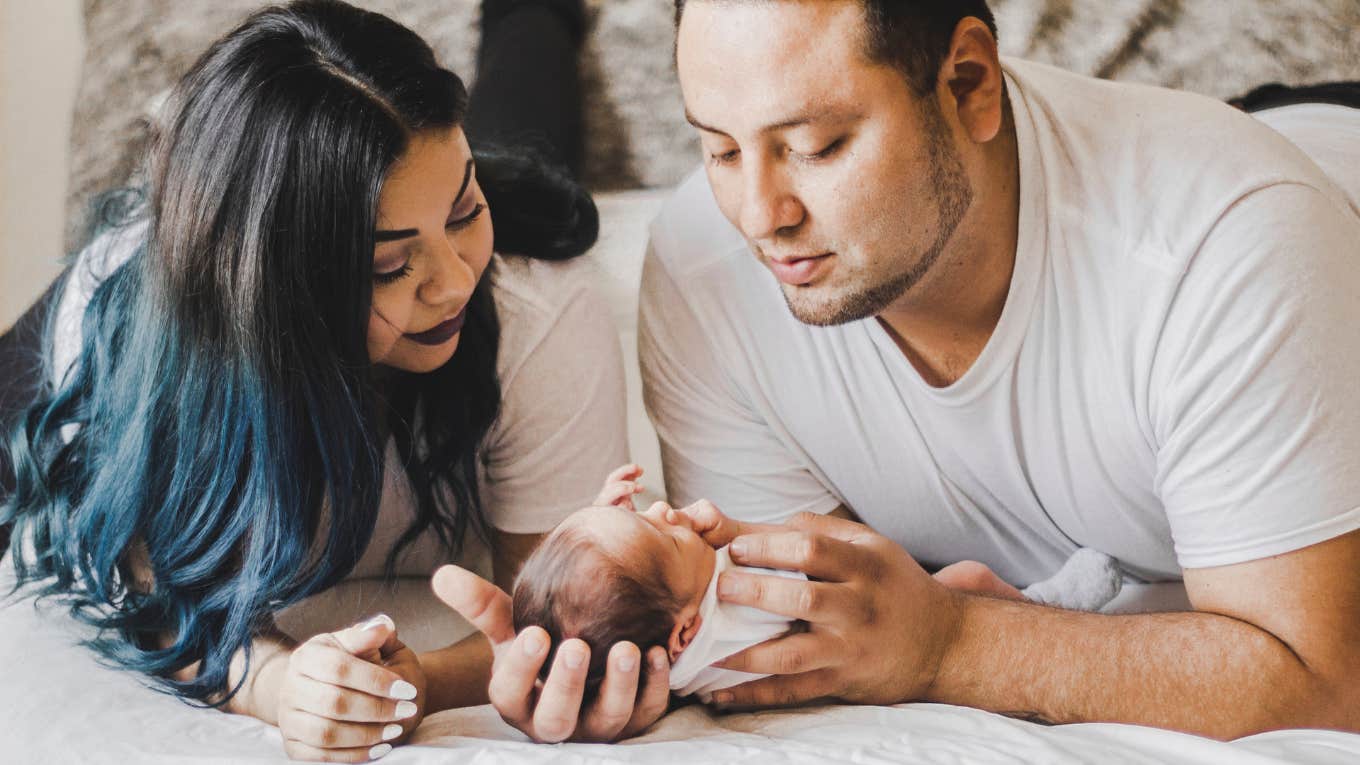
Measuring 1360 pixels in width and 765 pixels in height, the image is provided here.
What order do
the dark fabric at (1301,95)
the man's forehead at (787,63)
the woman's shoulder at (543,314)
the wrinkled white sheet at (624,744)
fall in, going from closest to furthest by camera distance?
the wrinkled white sheet at (624,744), the man's forehead at (787,63), the woman's shoulder at (543,314), the dark fabric at (1301,95)

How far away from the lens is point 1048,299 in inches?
54.4

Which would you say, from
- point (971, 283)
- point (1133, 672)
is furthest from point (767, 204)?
point (1133, 672)

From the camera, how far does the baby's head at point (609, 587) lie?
117 centimetres

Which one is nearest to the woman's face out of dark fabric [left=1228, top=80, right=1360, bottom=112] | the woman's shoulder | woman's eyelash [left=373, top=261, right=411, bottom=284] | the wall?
woman's eyelash [left=373, top=261, right=411, bottom=284]

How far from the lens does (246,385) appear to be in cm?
130

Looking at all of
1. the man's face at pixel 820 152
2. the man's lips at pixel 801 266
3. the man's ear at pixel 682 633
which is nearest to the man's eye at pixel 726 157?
the man's face at pixel 820 152

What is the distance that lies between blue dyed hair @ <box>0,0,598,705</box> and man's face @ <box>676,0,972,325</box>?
0.96 feet

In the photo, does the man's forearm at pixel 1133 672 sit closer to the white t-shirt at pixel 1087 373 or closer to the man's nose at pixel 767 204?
the white t-shirt at pixel 1087 373

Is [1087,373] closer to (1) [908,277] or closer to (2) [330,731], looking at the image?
(1) [908,277]

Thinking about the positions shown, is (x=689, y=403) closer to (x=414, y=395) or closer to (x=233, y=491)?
(x=414, y=395)

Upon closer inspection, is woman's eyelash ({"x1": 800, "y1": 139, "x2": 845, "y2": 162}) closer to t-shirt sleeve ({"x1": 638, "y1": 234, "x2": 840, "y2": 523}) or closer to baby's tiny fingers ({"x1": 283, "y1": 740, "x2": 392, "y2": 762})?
t-shirt sleeve ({"x1": 638, "y1": 234, "x2": 840, "y2": 523})

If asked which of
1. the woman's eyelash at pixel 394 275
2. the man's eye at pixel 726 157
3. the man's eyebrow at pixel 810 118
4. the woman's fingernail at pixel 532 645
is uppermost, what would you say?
the man's eyebrow at pixel 810 118

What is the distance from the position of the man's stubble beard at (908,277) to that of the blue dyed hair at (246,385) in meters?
0.41

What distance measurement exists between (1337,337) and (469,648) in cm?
99
